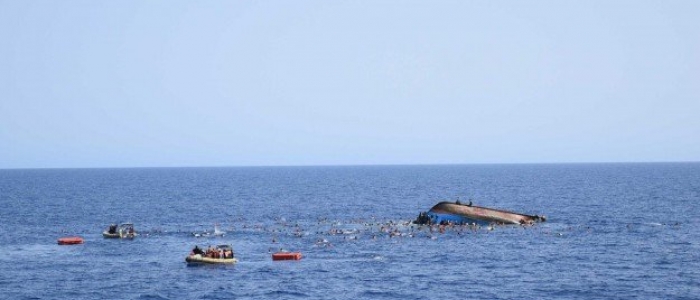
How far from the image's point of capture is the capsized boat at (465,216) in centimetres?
12450

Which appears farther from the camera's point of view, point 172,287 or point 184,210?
point 184,210

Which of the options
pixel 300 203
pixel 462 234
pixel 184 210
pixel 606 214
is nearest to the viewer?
pixel 462 234

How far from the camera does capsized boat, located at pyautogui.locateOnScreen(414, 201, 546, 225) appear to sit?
124500mm

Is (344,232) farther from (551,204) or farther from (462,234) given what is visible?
(551,204)

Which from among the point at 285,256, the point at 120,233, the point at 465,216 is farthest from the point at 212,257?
the point at 465,216

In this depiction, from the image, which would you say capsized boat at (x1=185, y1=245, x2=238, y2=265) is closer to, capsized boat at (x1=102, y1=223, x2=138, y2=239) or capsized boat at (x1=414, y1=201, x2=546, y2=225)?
capsized boat at (x1=102, y1=223, x2=138, y2=239)

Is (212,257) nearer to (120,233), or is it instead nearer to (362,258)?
(362,258)

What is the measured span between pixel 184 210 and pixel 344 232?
6136 cm

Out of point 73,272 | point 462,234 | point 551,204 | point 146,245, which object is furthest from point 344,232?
point 551,204

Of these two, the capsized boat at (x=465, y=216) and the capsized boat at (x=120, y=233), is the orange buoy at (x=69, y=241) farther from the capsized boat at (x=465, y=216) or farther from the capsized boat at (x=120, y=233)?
the capsized boat at (x=465, y=216)

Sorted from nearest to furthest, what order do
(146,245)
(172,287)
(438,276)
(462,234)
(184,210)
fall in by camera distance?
1. (172,287)
2. (438,276)
3. (146,245)
4. (462,234)
5. (184,210)

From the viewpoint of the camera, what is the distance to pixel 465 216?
124562mm

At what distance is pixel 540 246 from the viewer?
99.8 meters

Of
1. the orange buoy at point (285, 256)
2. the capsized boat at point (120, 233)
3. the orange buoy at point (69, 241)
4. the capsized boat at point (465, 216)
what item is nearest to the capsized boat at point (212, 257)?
the orange buoy at point (285, 256)
